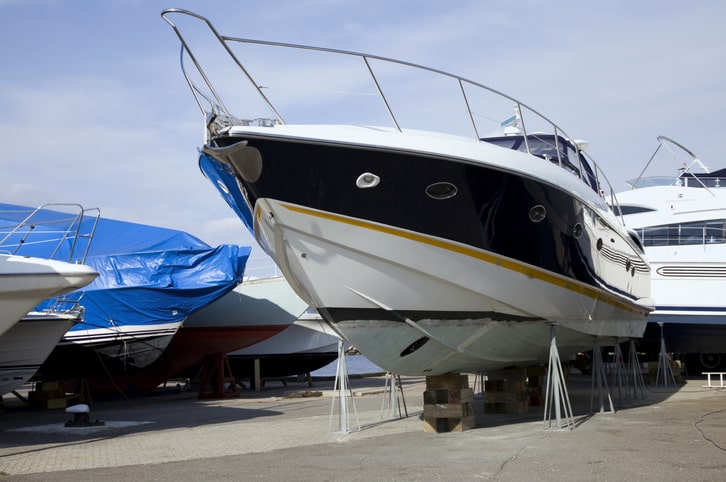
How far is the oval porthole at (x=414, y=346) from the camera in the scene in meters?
9.47

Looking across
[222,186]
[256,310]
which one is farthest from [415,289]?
[256,310]

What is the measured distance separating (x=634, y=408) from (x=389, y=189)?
6.38 m

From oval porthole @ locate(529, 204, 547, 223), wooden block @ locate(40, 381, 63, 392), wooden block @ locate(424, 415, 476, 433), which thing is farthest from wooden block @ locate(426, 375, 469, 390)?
wooden block @ locate(40, 381, 63, 392)

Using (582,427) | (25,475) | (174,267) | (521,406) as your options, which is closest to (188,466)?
(25,475)

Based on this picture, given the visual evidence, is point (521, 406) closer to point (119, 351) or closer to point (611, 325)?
point (611, 325)

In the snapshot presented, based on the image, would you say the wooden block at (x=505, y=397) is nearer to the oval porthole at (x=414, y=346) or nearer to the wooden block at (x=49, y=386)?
the oval porthole at (x=414, y=346)

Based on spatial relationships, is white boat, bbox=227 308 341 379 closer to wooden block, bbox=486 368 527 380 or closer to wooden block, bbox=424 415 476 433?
wooden block, bbox=486 368 527 380

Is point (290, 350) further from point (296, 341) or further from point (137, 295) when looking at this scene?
point (137, 295)

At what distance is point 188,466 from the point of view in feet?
27.5

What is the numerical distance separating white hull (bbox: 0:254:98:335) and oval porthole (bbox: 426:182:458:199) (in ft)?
17.1

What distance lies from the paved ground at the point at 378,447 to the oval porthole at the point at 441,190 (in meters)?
2.67

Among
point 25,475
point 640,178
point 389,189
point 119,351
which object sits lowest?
point 25,475

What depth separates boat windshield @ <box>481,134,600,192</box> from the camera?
11570 mm

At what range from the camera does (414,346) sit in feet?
31.3
